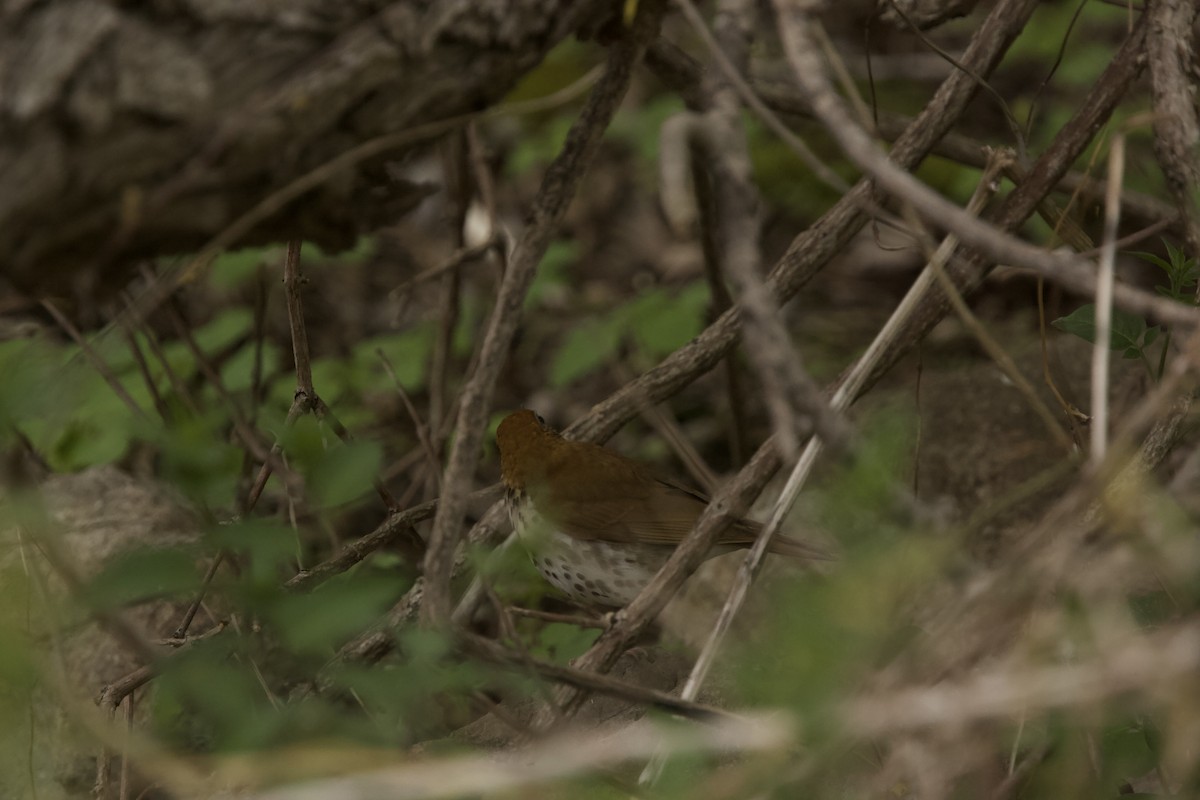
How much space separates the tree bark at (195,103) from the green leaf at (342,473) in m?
0.41

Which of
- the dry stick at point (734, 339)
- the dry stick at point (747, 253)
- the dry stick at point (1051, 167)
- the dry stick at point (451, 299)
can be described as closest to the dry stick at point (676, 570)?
the dry stick at point (734, 339)

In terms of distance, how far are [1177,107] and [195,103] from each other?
1642 millimetres

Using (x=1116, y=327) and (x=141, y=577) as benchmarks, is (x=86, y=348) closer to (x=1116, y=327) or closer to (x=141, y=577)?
(x=141, y=577)

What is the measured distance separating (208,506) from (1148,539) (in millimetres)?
1265

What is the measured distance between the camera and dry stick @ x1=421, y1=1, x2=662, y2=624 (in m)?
1.83

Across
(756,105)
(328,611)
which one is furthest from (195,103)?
(756,105)

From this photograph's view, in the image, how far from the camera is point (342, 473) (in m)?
1.73

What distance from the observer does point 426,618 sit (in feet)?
5.74

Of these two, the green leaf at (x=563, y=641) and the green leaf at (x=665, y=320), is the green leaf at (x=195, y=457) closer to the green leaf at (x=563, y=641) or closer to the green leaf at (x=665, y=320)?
the green leaf at (x=563, y=641)

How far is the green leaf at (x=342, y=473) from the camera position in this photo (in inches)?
67.8

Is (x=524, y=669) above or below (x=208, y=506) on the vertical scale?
below

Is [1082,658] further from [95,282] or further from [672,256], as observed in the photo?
[672,256]

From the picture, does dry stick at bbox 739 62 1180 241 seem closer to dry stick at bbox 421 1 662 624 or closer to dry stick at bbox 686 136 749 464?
dry stick at bbox 686 136 749 464

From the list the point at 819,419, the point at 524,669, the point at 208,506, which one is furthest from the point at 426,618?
the point at 819,419
